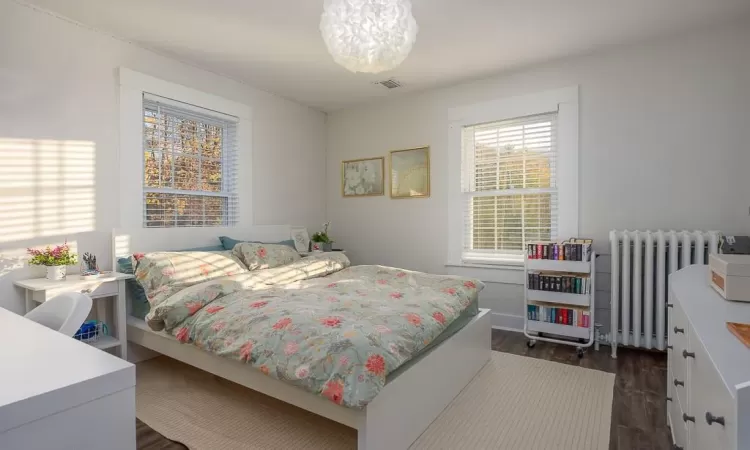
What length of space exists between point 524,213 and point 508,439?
2.33 metres


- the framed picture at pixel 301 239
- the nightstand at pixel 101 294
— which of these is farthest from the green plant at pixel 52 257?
the framed picture at pixel 301 239

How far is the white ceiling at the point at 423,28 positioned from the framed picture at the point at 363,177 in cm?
113

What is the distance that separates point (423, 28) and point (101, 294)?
295 cm

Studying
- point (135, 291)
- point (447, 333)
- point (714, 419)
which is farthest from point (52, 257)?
point (714, 419)

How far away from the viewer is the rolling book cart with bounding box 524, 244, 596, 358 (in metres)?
3.07

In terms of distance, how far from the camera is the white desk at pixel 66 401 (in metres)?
0.61

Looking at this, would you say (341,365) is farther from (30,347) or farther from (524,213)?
(524,213)

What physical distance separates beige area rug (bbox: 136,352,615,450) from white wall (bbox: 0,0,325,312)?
116cm

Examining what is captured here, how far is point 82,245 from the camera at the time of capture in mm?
2766

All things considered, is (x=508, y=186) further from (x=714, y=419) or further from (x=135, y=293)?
(x=135, y=293)

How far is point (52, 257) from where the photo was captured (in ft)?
8.23

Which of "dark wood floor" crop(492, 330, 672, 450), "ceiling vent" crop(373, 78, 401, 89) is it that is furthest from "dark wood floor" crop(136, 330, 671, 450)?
"ceiling vent" crop(373, 78, 401, 89)

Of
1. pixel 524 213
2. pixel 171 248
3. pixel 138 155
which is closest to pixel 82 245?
pixel 171 248

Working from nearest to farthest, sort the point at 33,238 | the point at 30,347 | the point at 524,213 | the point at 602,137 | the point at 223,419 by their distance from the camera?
the point at 30,347 < the point at 223,419 < the point at 33,238 < the point at 602,137 < the point at 524,213
